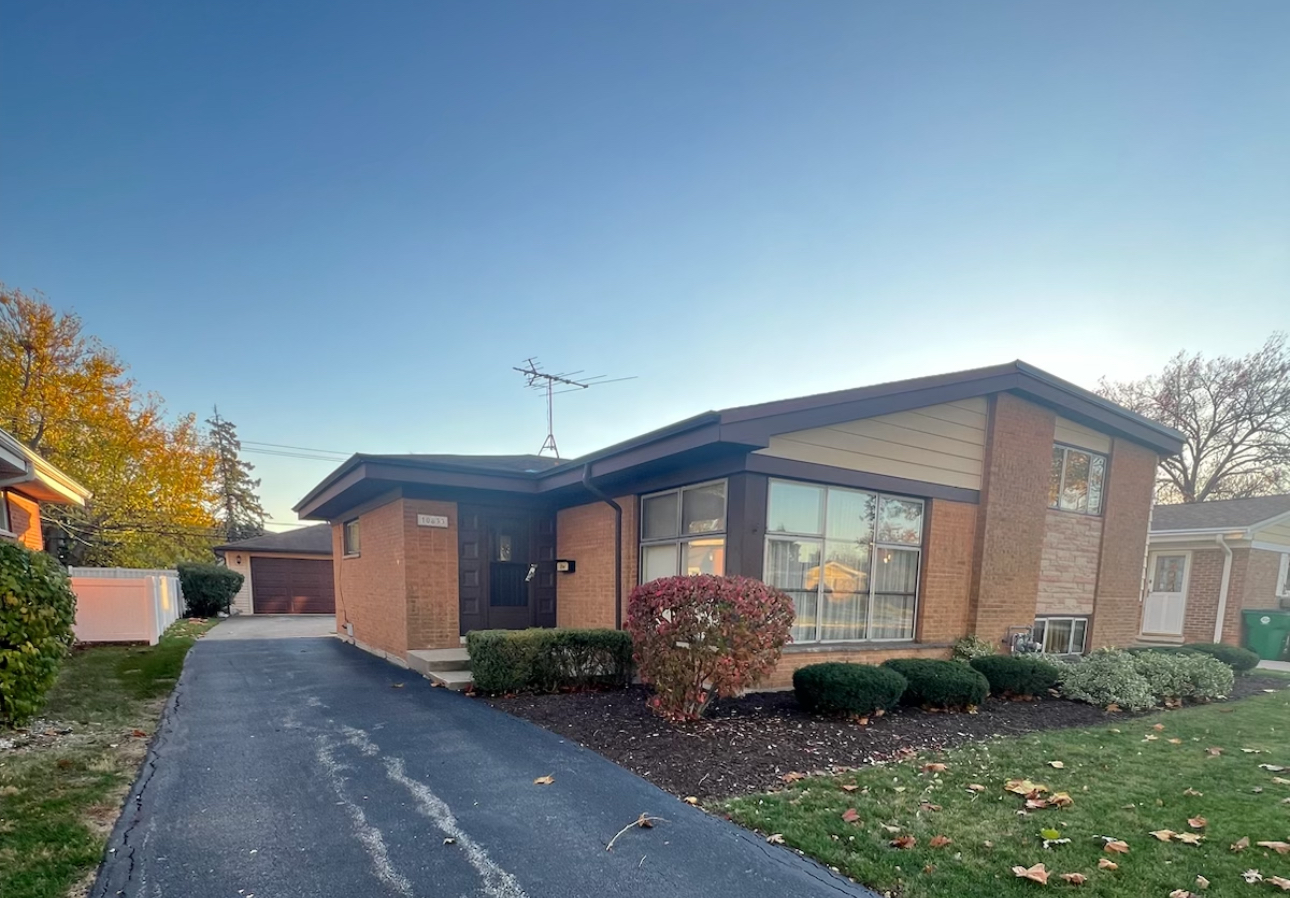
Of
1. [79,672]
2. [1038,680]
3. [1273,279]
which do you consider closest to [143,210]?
[79,672]

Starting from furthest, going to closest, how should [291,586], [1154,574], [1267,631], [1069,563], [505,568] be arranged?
[291,586] → [1154,574] → [1267,631] → [505,568] → [1069,563]

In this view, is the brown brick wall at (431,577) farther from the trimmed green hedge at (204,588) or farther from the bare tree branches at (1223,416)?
the bare tree branches at (1223,416)

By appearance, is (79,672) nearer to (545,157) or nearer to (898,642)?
(545,157)

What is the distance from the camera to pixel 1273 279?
30.2ft

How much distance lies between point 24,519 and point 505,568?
402 inches

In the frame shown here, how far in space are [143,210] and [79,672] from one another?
7.02m

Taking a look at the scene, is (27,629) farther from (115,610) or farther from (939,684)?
(939,684)

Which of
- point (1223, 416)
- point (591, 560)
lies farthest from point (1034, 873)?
point (1223, 416)

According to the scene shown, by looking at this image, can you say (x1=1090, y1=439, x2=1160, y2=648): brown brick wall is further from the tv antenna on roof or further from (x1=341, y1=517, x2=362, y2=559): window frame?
(x1=341, y1=517, x2=362, y2=559): window frame

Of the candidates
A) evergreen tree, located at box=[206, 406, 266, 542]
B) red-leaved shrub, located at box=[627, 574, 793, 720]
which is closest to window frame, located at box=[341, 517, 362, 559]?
red-leaved shrub, located at box=[627, 574, 793, 720]

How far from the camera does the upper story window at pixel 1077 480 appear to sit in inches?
369

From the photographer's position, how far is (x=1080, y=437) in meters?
9.56

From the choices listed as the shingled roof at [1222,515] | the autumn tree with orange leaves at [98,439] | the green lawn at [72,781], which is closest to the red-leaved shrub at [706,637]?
the green lawn at [72,781]

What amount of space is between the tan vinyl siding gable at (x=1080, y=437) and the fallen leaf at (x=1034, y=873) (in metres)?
8.39
